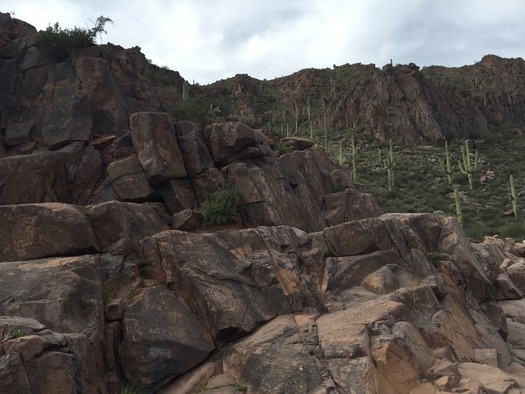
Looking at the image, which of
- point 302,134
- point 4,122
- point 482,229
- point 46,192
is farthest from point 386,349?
point 302,134

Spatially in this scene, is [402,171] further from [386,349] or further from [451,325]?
[386,349]

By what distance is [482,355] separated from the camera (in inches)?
407

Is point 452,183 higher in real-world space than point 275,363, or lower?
higher

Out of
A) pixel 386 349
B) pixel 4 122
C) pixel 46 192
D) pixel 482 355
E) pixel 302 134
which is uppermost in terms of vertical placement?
pixel 302 134

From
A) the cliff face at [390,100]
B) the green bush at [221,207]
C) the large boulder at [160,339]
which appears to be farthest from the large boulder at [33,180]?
the cliff face at [390,100]

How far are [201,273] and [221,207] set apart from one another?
338 centimetres

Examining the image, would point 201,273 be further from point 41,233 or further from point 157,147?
point 157,147

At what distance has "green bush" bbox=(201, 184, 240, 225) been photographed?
496 inches

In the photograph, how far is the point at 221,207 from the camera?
41.7 feet

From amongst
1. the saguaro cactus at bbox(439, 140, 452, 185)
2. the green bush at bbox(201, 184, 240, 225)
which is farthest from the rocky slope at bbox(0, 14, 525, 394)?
the saguaro cactus at bbox(439, 140, 452, 185)

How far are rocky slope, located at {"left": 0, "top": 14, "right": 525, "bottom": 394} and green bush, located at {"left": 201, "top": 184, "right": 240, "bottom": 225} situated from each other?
0.98 ft

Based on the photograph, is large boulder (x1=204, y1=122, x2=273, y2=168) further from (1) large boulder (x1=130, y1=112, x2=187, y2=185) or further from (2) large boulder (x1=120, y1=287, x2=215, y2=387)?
(2) large boulder (x1=120, y1=287, x2=215, y2=387)

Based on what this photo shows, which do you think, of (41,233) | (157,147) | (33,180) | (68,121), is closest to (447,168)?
(157,147)

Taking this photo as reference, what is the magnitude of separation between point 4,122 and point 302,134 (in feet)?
144
